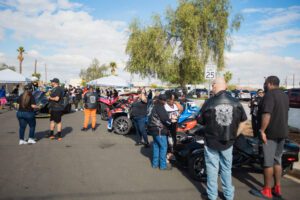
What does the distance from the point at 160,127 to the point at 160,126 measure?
21mm

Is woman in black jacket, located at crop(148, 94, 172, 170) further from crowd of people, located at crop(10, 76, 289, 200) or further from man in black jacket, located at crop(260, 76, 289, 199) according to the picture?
man in black jacket, located at crop(260, 76, 289, 199)

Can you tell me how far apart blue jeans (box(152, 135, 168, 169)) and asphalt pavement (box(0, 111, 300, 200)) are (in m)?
0.18

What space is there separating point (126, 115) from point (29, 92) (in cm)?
353

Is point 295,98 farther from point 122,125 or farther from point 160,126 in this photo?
point 160,126

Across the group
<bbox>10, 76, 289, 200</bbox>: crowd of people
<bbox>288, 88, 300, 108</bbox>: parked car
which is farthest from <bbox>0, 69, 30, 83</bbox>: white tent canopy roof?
<bbox>288, 88, 300, 108</bbox>: parked car

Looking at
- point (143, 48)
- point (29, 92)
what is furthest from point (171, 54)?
point (29, 92)

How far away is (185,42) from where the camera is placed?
870 inches

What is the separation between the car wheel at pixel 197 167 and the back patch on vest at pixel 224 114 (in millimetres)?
1523

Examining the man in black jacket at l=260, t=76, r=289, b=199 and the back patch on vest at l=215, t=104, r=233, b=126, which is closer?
the back patch on vest at l=215, t=104, r=233, b=126

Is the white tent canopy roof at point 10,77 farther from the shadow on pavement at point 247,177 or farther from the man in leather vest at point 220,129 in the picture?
the man in leather vest at point 220,129

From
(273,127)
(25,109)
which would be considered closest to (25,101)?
(25,109)

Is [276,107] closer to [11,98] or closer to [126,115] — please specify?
[126,115]

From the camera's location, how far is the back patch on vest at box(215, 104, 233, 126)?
12.5ft

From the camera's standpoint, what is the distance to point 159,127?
5.60m
